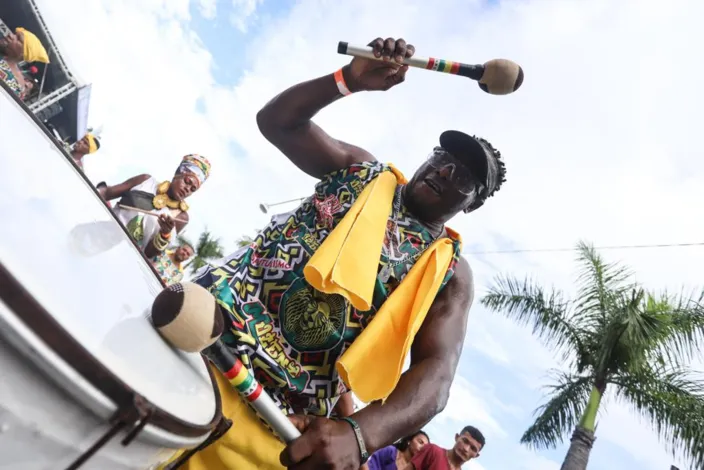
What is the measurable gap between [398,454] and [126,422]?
4.41 meters

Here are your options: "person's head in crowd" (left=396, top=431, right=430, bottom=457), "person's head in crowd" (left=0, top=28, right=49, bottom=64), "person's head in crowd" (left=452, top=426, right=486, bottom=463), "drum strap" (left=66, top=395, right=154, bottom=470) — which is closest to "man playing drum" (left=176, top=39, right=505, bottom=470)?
"drum strap" (left=66, top=395, right=154, bottom=470)

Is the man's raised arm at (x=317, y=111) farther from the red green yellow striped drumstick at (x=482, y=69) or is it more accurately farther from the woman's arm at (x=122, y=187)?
the woman's arm at (x=122, y=187)

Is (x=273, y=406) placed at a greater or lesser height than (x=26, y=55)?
lesser

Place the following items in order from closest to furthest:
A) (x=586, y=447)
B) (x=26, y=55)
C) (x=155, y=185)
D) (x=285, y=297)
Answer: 1. (x=285, y=297)
2. (x=155, y=185)
3. (x=26, y=55)
4. (x=586, y=447)

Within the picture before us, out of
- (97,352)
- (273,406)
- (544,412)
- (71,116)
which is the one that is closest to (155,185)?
(273,406)

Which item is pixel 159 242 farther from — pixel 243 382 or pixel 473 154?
pixel 243 382

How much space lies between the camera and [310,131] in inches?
69.2

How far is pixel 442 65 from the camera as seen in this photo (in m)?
1.52

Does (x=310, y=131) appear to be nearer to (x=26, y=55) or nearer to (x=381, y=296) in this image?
(x=381, y=296)

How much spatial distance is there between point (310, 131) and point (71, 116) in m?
11.0

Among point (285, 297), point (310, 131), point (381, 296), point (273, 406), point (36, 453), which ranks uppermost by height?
point (310, 131)

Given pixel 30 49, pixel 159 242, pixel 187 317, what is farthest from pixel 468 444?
pixel 30 49

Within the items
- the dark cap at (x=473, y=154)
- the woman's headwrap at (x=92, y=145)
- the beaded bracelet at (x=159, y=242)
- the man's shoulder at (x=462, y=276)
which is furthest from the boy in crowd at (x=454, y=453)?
the woman's headwrap at (x=92, y=145)

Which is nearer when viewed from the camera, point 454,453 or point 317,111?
point 317,111
